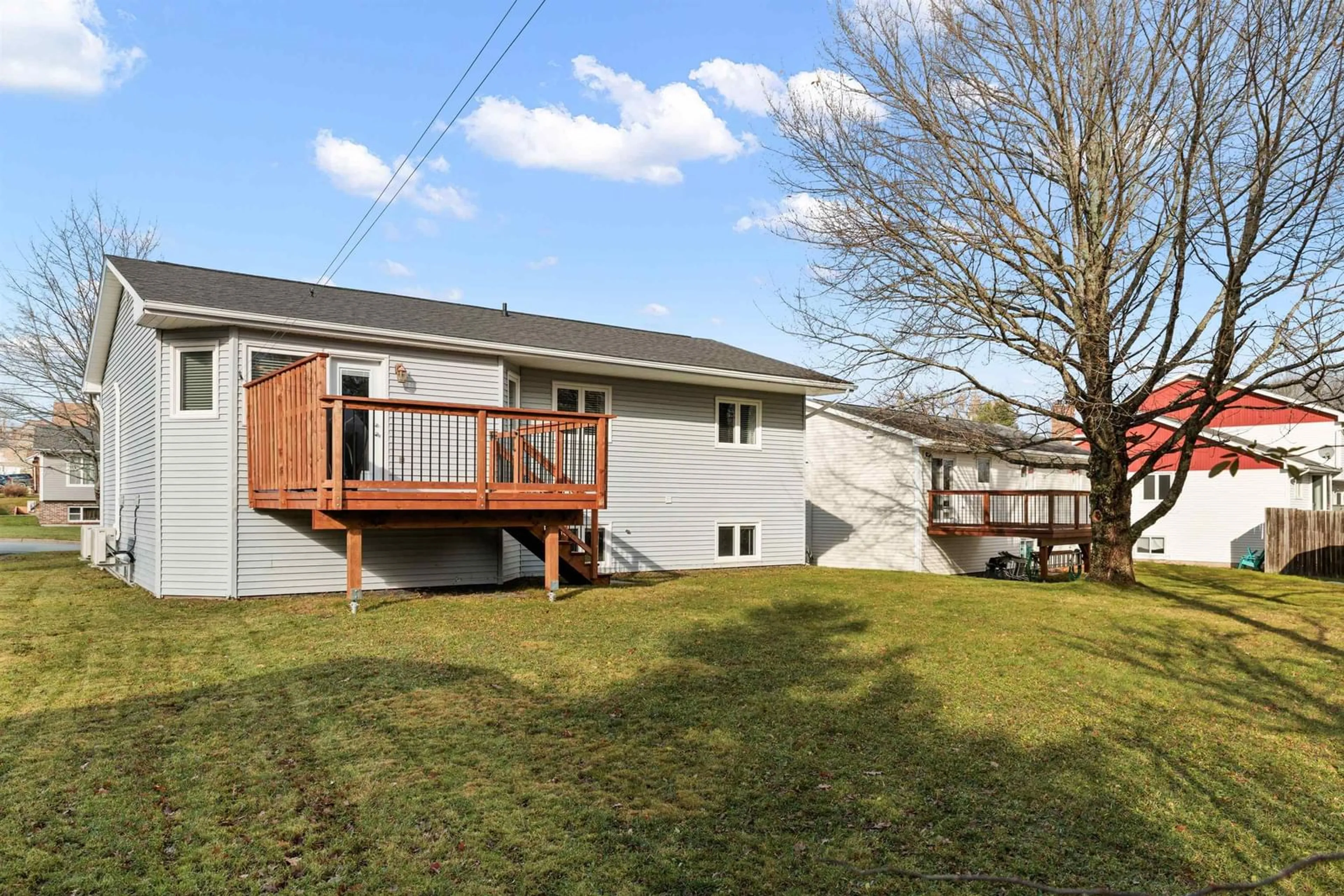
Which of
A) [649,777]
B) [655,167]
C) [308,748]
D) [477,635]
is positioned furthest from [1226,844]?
[655,167]

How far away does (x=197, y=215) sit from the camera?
554 inches

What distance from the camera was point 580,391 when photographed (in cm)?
1396

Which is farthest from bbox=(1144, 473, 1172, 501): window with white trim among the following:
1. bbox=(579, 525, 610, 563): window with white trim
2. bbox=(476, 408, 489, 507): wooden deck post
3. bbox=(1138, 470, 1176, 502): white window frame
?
bbox=(476, 408, 489, 507): wooden deck post

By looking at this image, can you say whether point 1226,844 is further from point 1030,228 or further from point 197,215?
point 197,215

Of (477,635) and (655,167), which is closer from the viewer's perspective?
(477,635)

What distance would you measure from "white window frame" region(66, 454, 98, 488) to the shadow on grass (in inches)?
878

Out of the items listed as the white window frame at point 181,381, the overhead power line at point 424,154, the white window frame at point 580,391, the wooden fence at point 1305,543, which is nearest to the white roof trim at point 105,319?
the white window frame at point 181,381

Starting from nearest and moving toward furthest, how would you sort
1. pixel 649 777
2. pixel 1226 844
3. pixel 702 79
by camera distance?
pixel 1226 844 < pixel 649 777 < pixel 702 79

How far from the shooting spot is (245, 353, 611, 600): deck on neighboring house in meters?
8.78

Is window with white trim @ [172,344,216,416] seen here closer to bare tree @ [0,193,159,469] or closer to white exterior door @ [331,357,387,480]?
white exterior door @ [331,357,387,480]

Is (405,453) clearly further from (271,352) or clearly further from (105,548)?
(105,548)

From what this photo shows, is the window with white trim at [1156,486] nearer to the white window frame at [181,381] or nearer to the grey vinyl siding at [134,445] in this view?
the white window frame at [181,381]

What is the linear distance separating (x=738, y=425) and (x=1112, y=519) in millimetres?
6559

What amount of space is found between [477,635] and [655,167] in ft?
44.5
